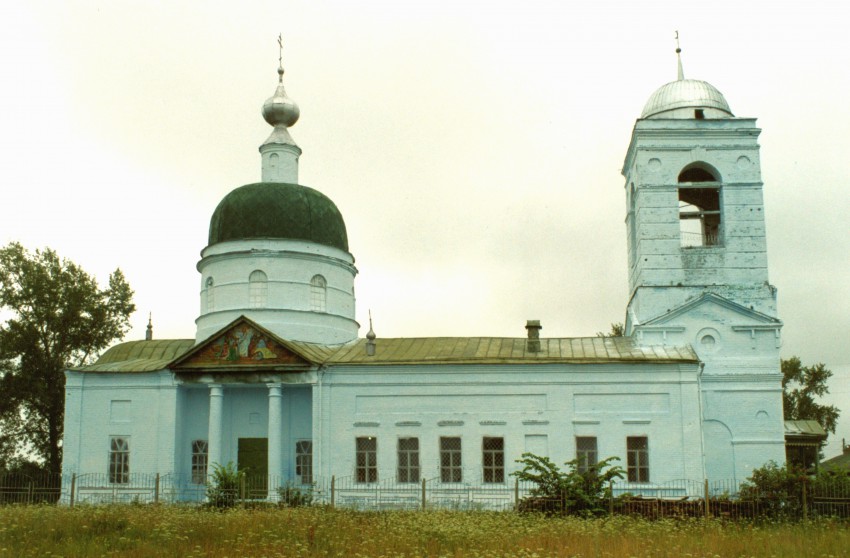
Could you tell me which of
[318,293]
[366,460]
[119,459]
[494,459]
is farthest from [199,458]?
[494,459]

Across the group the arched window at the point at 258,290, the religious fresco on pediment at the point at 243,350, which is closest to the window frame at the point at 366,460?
the religious fresco on pediment at the point at 243,350

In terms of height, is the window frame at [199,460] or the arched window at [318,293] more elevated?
the arched window at [318,293]

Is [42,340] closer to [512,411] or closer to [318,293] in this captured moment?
[318,293]

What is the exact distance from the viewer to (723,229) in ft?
85.9

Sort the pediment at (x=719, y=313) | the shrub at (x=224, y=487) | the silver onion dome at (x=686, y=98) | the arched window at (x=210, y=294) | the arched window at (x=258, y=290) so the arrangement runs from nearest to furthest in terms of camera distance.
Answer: the shrub at (x=224, y=487)
the pediment at (x=719, y=313)
the silver onion dome at (x=686, y=98)
the arched window at (x=258, y=290)
the arched window at (x=210, y=294)

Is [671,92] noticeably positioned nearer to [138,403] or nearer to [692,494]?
[692,494]

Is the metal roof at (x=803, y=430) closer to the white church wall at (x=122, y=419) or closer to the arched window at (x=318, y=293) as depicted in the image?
the arched window at (x=318, y=293)

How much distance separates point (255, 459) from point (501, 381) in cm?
712

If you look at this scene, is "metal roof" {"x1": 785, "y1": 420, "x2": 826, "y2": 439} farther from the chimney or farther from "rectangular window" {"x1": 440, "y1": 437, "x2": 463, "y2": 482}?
"rectangular window" {"x1": 440, "y1": 437, "x2": 463, "y2": 482}

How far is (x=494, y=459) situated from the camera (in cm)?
2477

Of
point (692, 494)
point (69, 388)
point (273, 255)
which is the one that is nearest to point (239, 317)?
point (273, 255)

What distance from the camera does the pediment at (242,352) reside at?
83.1ft

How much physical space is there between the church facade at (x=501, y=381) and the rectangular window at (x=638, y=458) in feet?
0.13

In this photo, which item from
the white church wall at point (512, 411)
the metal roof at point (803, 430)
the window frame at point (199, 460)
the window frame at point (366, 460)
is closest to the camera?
the white church wall at point (512, 411)
